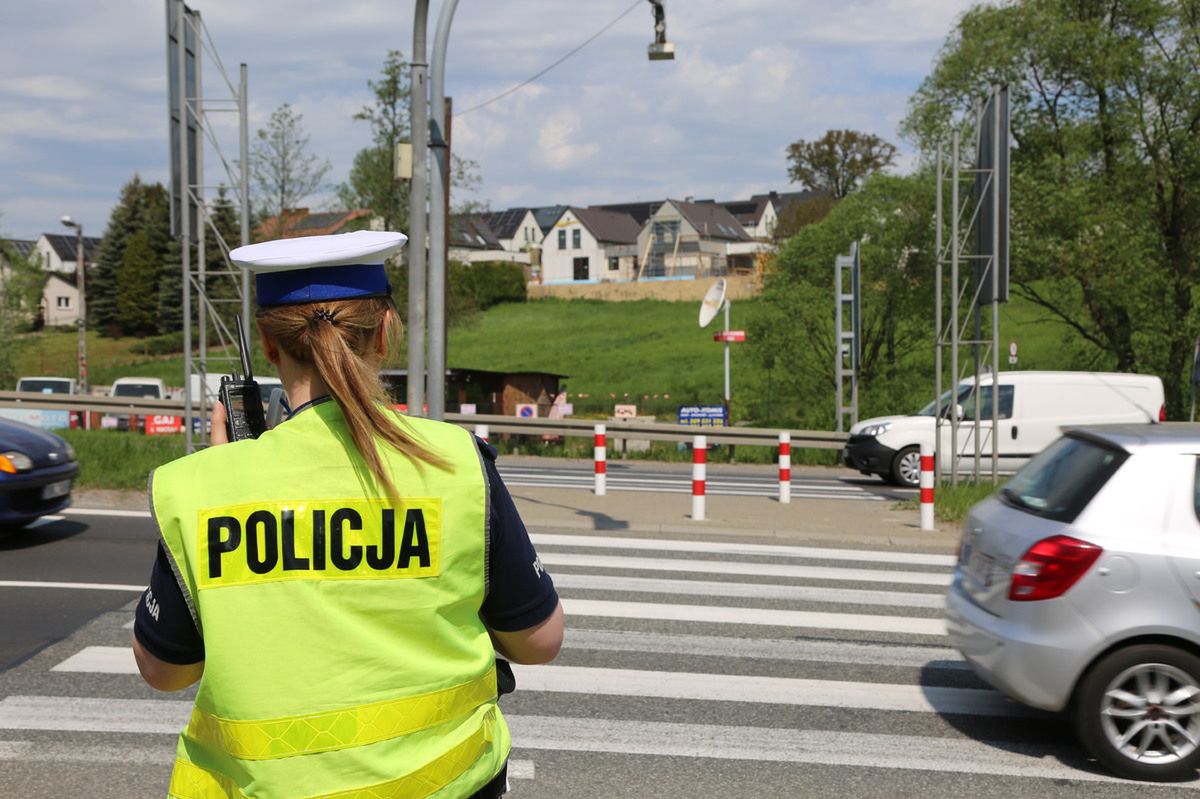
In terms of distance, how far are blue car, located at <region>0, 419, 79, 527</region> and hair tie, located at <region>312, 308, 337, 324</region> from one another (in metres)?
9.55

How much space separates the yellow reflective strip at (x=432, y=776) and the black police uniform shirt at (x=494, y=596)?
7.9 inches

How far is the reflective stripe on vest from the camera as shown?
1.96m

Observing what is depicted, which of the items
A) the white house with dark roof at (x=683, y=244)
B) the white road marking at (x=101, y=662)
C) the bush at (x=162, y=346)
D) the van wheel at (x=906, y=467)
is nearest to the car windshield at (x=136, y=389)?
the van wheel at (x=906, y=467)

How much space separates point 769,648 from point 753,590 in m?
1.96

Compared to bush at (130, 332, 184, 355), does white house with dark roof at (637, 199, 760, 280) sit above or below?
above

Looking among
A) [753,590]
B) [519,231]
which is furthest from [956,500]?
[519,231]

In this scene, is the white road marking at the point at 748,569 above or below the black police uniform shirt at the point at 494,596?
below

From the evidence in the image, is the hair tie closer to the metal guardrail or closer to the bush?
the metal guardrail

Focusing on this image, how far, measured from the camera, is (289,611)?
78.0 inches

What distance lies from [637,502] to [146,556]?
6.52 meters

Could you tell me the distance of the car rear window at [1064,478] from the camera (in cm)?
580

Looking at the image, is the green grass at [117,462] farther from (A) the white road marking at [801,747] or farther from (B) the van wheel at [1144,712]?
(B) the van wheel at [1144,712]

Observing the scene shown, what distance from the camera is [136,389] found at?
35250 millimetres

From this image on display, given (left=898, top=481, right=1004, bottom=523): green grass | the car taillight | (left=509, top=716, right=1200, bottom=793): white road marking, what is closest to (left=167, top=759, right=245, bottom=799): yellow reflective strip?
(left=509, top=716, right=1200, bottom=793): white road marking
